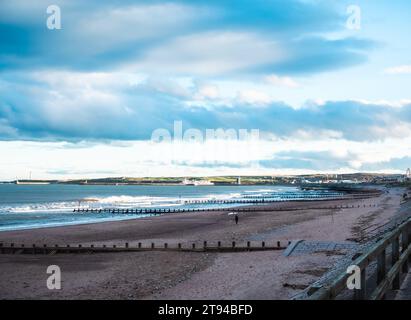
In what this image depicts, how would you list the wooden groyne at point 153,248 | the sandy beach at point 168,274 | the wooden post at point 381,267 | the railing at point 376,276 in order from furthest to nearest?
1. the wooden groyne at point 153,248
2. the sandy beach at point 168,274
3. the wooden post at point 381,267
4. the railing at point 376,276

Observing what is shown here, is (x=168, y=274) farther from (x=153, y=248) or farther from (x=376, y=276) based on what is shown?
(x=376, y=276)

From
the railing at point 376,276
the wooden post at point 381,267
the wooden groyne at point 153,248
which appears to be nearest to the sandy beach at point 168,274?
the wooden groyne at point 153,248

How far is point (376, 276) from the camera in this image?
304 inches

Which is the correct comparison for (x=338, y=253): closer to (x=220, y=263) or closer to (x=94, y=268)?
(x=220, y=263)

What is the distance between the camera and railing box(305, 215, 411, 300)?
192 inches

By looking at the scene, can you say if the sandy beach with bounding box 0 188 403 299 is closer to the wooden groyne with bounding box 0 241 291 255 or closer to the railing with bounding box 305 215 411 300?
the wooden groyne with bounding box 0 241 291 255

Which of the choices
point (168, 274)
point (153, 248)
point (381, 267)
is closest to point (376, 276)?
point (381, 267)

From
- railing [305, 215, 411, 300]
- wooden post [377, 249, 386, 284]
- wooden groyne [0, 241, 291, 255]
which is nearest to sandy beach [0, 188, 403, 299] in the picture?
wooden groyne [0, 241, 291, 255]

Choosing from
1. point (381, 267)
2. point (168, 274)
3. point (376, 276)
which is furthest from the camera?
point (168, 274)

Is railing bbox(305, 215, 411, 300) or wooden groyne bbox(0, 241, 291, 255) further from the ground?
railing bbox(305, 215, 411, 300)

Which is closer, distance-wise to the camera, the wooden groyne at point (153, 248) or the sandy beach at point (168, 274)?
the sandy beach at point (168, 274)

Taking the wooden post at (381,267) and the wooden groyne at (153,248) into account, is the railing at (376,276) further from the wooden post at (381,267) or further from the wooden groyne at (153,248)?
the wooden groyne at (153,248)

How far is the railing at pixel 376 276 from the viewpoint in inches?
192
